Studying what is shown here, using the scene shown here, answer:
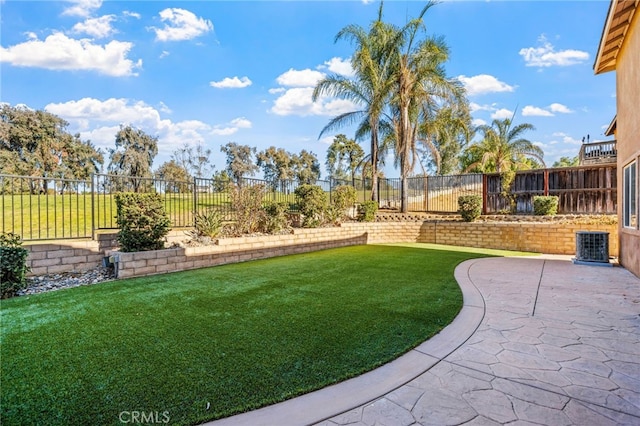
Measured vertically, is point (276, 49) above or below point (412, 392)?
above

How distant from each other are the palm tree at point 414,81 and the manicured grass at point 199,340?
8933mm

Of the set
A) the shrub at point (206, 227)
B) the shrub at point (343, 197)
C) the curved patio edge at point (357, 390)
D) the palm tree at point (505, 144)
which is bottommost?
the curved patio edge at point (357, 390)

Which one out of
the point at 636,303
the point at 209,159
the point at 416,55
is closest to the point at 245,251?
the point at 636,303

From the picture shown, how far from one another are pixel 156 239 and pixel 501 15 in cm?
1226

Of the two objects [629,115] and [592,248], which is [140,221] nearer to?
[629,115]

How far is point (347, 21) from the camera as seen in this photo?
13.7 meters

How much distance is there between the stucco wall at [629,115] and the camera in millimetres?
5625

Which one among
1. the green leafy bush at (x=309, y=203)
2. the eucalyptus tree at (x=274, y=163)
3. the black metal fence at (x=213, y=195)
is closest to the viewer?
the black metal fence at (x=213, y=195)

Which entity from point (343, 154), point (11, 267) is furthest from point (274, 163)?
point (11, 267)

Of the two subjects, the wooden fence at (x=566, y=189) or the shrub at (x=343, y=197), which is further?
the shrub at (x=343, y=197)

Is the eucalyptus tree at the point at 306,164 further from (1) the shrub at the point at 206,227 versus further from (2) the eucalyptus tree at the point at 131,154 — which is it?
(1) the shrub at the point at 206,227

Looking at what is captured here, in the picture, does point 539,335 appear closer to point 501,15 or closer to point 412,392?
point 412,392

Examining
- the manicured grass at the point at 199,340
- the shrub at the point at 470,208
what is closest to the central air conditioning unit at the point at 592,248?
the shrub at the point at 470,208

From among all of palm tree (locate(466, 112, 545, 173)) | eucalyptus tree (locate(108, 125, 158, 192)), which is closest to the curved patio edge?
palm tree (locate(466, 112, 545, 173))
